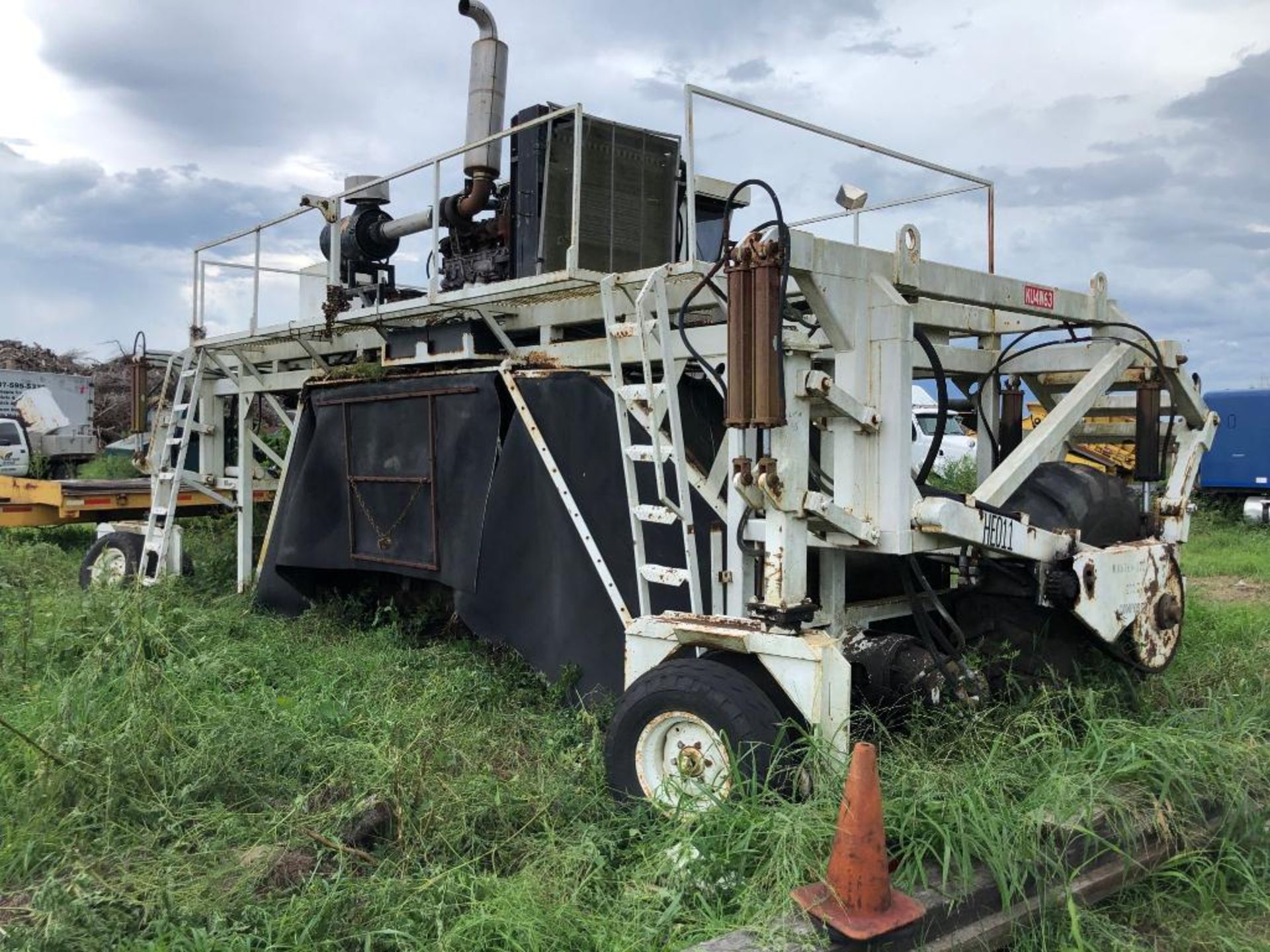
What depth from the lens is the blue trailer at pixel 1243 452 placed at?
1559 cm

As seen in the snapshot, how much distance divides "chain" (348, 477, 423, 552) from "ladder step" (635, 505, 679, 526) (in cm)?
227

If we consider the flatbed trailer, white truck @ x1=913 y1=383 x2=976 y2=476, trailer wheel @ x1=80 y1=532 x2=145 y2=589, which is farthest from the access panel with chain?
white truck @ x1=913 y1=383 x2=976 y2=476

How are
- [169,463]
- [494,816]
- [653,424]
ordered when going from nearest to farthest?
[494,816]
[653,424]
[169,463]

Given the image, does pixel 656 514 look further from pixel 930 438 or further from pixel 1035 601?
pixel 930 438

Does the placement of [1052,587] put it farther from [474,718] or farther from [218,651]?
[218,651]

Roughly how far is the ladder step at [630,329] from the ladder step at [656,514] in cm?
83

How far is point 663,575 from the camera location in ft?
16.1

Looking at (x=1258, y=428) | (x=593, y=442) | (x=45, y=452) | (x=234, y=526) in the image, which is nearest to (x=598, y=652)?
(x=593, y=442)

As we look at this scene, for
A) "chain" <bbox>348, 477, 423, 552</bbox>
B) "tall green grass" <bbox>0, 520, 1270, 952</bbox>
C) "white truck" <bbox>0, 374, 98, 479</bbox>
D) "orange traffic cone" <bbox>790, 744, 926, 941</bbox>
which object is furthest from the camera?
"white truck" <bbox>0, 374, 98, 479</bbox>

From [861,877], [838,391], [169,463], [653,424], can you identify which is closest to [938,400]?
[838,391]

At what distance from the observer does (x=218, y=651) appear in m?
6.57

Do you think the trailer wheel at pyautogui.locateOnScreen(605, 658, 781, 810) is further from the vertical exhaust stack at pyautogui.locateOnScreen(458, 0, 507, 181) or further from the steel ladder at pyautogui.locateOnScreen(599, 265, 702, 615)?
the vertical exhaust stack at pyautogui.locateOnScreen(458, 0, 507, 181)

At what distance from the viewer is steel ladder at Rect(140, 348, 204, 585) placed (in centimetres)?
967

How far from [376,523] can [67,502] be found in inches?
286
